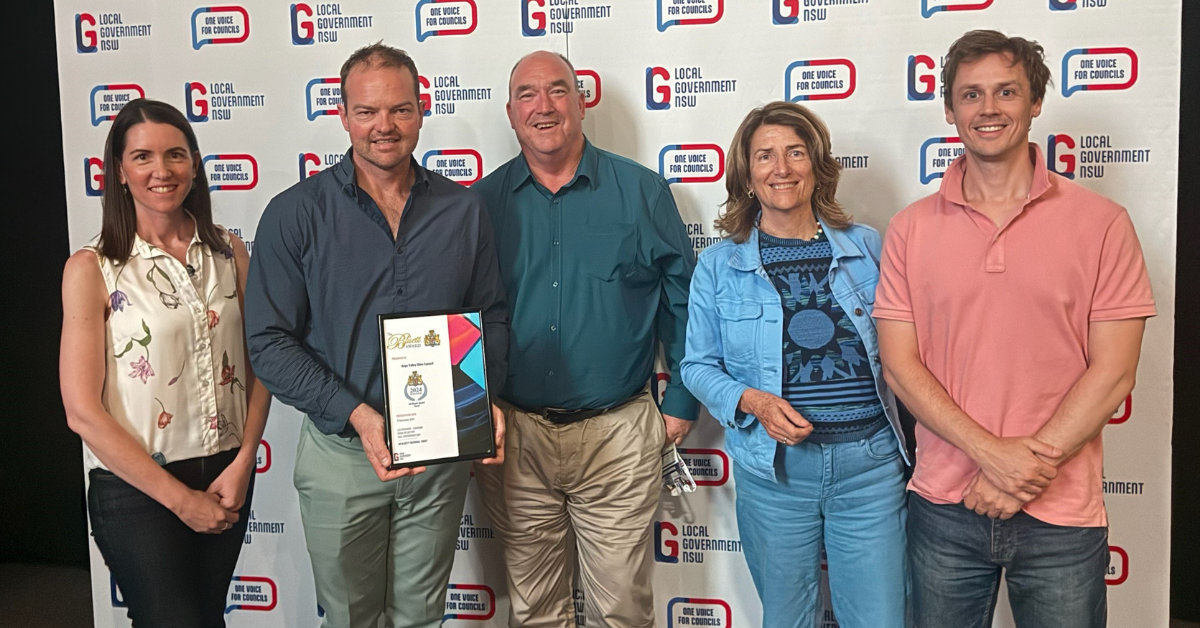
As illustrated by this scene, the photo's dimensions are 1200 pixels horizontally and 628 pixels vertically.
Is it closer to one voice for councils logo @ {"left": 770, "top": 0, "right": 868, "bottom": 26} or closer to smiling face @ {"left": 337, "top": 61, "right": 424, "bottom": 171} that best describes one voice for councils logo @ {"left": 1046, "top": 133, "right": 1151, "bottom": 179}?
one voice for councils logo @ {"left": 770, "top": 0, "right": 868, "bottom": 26}

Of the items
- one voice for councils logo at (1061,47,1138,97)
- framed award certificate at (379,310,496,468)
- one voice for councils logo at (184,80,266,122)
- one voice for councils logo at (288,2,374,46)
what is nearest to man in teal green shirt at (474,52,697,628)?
framed award certificate at (379,310,496,468)

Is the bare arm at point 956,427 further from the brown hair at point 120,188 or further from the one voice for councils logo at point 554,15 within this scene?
the brown hair at point 120,188

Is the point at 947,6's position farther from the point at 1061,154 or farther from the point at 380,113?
the point at 380,113

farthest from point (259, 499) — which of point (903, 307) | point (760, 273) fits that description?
point (903, 307)

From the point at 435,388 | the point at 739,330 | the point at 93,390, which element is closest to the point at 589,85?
the point at 739,330

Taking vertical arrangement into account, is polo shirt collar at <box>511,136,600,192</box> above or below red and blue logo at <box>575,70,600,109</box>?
below

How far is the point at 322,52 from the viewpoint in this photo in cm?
293

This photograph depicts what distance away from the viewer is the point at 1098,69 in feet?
Answer: 8.32

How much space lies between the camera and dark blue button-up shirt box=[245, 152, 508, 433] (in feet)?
6.98

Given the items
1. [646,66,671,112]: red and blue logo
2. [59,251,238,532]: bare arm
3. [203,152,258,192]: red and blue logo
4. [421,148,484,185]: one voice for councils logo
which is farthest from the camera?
[203,152,258,192]: red and blue logo

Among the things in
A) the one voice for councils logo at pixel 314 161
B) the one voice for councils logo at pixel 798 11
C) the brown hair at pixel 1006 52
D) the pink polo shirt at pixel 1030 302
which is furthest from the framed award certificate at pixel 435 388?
the one voice for councils logo at pixel 798 11

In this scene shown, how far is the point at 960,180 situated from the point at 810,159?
0.36m

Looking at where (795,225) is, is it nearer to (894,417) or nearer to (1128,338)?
(894,417)

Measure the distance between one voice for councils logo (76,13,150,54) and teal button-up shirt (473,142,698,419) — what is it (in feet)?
4.94
